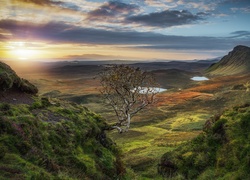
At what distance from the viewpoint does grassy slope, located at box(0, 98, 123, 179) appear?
1473cm

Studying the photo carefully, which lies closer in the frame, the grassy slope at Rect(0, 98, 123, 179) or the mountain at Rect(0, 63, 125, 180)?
the grassy slope at Rect(0, 98, 123, 179)

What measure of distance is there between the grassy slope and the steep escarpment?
5195 millimetres

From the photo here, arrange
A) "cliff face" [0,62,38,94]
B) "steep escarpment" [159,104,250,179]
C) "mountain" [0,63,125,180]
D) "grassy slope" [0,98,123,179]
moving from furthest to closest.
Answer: "cliff face" [0,62,38,94], "steep escarpment" [159,104,250,179], "mountain" [0,63,125,180], "grassy slope" [0,98,123,179]

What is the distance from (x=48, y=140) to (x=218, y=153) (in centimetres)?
1267

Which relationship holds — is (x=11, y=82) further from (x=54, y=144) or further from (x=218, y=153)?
(x=218, y=153)

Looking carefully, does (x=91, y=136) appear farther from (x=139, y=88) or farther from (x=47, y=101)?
(x=139, y=88)

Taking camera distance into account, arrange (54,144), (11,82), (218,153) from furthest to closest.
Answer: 1. (11,82)
2. (218,153)
3. (54,144)

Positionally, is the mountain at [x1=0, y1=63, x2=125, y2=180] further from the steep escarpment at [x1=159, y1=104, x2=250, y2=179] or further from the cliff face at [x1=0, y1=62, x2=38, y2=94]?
the steep escarpment at [x1=159, y1=104, x2=250, y2=179]

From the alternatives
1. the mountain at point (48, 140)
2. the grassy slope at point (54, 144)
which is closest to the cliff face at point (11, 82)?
the mountain at point (48, 140)

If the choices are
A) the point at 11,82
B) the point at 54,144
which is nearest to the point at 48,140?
the point at 54,144

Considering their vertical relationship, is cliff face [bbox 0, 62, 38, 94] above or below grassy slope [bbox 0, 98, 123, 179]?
above

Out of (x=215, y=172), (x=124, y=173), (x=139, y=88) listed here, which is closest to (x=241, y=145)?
(x=215, y=172)

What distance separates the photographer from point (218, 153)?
22.0m

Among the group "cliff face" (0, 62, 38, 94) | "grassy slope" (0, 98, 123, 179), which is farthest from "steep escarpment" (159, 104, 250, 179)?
"cliff face" (0, 62, 38, 94)
